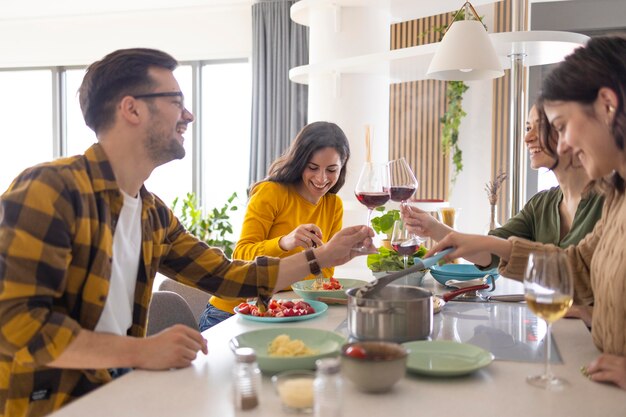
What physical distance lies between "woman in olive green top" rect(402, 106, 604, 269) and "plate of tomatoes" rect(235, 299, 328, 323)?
1.96ft

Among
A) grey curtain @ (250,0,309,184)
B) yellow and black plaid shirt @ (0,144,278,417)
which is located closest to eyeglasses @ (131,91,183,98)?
yellow and black plaid shirt @ (0,144,278,417)

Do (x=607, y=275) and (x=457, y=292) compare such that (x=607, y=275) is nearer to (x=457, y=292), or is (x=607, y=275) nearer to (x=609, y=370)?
(x=609, y=370)

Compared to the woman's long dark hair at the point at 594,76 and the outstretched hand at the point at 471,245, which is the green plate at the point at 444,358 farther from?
the woman's long dark hair at the point at 594,76

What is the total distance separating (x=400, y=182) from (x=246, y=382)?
129 centimetres

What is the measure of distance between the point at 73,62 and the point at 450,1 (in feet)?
14.9

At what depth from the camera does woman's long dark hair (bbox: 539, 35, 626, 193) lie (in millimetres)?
1358

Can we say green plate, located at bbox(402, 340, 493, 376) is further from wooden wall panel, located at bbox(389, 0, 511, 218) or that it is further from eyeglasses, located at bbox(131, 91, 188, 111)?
wooden wall panel, located at bbox(389, 0, 511, 218)

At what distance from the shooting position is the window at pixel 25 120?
23.2ft

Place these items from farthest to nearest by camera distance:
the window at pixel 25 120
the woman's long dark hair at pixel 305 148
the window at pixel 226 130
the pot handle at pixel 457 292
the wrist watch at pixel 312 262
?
1. the window at pixel 25 120
2. the window at pixel 226 130
3. the woman's long dark hair at pixel 305 148
4. the pot handle at pixel 457 292
5. the wrist watch at pixel 312 262

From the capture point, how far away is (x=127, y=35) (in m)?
6.41

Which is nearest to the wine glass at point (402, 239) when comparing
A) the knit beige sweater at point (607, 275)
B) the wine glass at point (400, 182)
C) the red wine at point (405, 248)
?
the red wine at point (405, 248)

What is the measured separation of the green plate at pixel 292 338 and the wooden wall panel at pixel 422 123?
418 centimetres

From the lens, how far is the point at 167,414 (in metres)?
1.07

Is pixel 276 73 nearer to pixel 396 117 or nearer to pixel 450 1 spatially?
pixel 396 117
